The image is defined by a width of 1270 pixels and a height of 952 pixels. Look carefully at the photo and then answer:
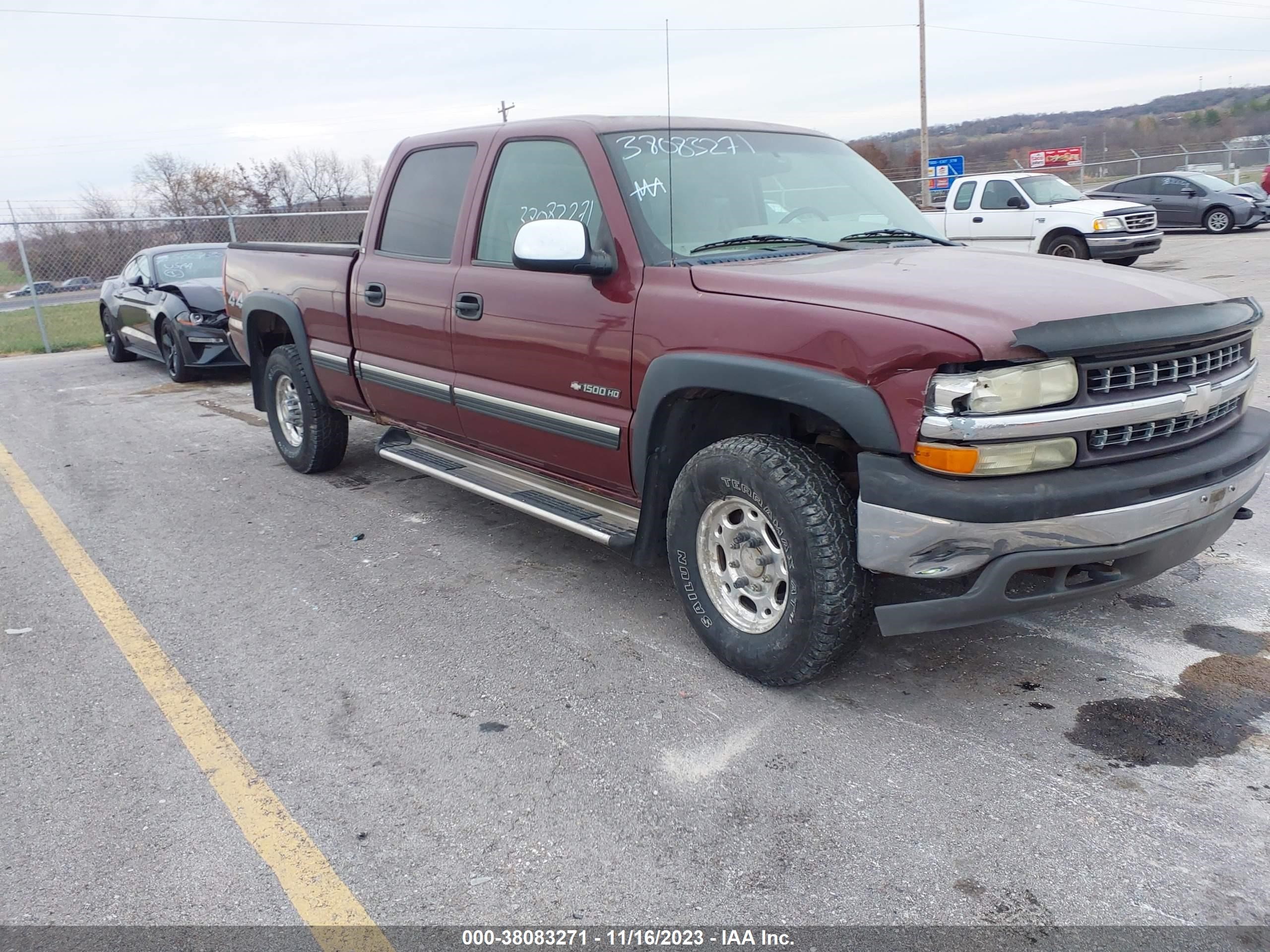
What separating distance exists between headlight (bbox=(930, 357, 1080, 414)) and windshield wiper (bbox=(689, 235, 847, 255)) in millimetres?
1297

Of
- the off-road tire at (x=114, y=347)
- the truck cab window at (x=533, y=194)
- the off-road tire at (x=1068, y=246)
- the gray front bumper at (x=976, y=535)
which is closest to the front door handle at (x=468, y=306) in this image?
the truck cab window at (x=533, y=194)

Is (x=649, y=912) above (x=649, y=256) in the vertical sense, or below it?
below

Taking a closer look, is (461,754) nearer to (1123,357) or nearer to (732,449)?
(732,449)

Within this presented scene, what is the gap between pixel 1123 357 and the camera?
293 centimetres

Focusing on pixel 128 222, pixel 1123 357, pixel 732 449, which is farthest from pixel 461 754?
pixel 128 222

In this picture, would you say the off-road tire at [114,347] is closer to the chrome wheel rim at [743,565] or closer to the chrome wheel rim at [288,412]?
the chrome wheel rim at [288,412]

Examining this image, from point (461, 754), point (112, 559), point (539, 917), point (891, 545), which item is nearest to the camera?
point (539, 917)

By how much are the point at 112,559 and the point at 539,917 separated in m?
3.67

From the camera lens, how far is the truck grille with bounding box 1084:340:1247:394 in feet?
9.53

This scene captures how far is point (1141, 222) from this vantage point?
53.8 feet

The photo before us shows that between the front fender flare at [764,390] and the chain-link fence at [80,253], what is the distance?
521 inches

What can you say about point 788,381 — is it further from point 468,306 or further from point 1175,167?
point 1175,167

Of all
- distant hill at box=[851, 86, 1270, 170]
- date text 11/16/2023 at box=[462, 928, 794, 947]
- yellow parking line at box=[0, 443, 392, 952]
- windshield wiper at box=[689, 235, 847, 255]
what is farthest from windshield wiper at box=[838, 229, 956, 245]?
distant hill at box=[851, 86, 1270, 170]

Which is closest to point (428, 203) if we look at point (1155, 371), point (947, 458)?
point (947, 458)
